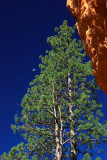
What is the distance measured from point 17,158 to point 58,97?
3.35 metres

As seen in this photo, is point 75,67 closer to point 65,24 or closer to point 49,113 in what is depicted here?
point 49,113

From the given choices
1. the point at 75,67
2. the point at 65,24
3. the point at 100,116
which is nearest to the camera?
the point at 100,116

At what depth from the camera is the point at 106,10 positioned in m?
4.14

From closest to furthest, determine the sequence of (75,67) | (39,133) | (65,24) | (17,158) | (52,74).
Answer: (17,158), (39,133), (52,74), (75,67), (65,24)

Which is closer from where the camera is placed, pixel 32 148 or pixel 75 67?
pixel 32 148

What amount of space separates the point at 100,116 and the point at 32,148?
3.46m

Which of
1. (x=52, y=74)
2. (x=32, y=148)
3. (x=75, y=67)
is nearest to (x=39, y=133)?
(x=32, y=148)

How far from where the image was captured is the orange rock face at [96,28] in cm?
417

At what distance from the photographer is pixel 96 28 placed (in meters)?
4.32

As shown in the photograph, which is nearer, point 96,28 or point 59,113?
point 96,28

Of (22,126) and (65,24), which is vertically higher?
(65,24)

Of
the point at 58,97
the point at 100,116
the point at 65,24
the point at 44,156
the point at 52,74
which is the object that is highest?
the point at 65,24

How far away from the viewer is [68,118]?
8094mm

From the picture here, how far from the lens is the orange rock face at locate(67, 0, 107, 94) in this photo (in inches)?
164
